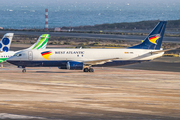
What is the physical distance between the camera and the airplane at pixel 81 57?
A: 2084 inches

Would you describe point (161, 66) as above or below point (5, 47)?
below

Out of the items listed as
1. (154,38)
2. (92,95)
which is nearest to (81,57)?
(154,38)

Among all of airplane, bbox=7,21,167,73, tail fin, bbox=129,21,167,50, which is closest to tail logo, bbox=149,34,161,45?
tail fin, bbox=129,21,167,50

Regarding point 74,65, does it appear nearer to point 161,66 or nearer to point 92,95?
point 161,66

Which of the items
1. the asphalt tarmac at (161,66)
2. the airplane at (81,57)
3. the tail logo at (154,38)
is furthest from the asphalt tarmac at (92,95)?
the tail logo at (154,38)

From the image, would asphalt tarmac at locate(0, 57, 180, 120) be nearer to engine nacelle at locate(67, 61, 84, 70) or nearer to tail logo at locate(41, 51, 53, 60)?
engine nacelle at locate(67, 61, 84, 70)

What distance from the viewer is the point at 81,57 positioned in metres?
53.9

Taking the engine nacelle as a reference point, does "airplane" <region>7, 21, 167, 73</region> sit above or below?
above

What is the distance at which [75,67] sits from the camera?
5269 cm

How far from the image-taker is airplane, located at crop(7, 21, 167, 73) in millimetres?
52938

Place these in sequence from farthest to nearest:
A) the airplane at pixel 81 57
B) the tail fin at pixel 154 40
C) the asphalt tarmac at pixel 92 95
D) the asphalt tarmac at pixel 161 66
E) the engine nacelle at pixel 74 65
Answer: the asphalt tarmac at pixel 161 66, the tail fin at pixel 154 40, the airplane at pixel 81 57, the engine nacelle at pixel 74 65, the asphalt tarmac at pixel 92 95

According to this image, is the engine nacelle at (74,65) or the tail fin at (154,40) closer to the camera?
the engine nacelle at (74,65)

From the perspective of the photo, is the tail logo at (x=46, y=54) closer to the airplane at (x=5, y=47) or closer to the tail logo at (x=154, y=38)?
the airplane at (x=5, y=47)

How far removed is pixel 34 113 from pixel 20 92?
10.2 meters
